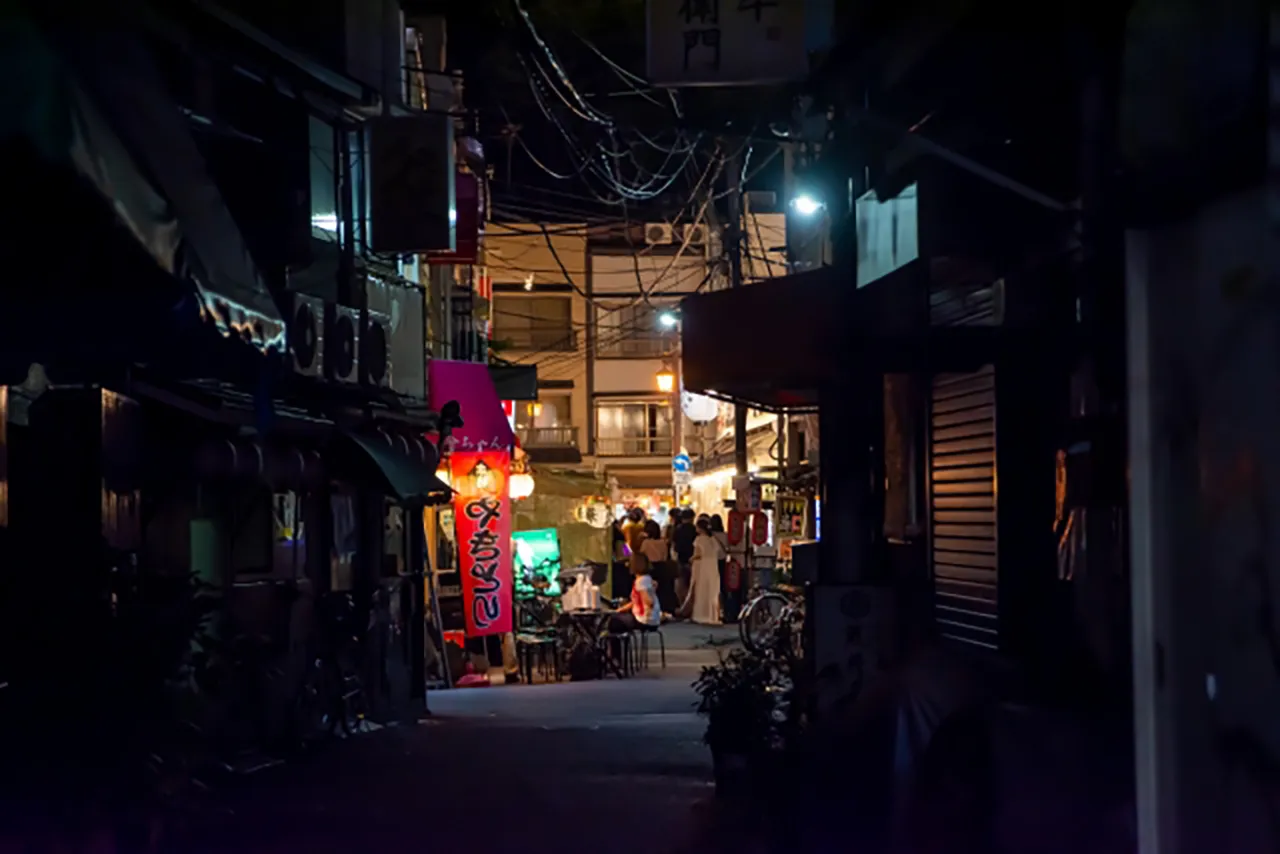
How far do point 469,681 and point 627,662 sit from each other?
2.78m

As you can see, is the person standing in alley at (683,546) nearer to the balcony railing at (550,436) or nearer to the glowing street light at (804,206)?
the glowing street light at (804,206)

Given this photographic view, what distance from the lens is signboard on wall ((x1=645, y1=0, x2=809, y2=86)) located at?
10.5 meters

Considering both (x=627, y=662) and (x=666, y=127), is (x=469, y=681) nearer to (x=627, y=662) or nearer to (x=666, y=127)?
(x=627, y=662)

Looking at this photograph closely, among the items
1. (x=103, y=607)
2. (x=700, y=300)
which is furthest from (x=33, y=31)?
(x=700, y=300)

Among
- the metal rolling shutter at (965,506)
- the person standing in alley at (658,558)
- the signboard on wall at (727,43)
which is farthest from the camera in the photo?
the person standing in alley at (658,558)

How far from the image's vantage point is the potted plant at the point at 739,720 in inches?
389

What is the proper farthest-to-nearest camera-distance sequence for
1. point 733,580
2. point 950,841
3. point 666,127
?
1. point 733,580
2. point 666,127
3. point 950,841

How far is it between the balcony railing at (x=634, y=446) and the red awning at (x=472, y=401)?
4459 centimetres

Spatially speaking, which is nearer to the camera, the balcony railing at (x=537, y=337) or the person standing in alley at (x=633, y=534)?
the person standing in alley at (x=633, y=534)

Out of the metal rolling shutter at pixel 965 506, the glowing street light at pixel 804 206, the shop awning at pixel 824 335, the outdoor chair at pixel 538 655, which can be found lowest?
the outdoor chair at pixel 538 655

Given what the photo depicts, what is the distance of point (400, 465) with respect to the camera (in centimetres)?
1492

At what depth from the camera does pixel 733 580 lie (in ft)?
107

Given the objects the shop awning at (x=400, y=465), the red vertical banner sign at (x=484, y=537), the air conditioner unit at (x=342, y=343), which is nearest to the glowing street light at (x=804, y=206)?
the red vertical banner sign at (x=484, y=537)

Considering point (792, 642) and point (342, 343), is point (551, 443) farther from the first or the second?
point (792, 642)
